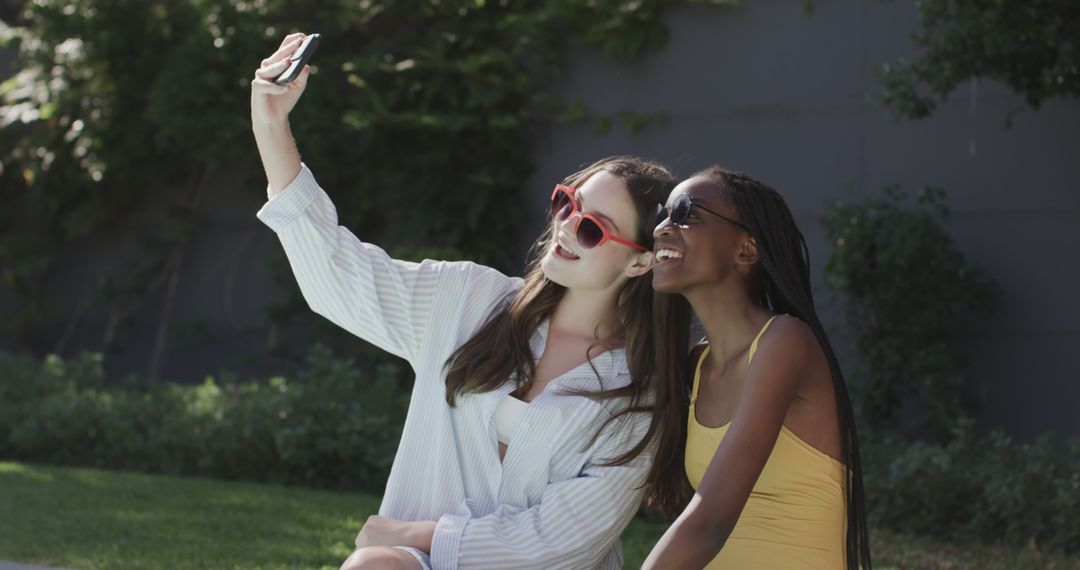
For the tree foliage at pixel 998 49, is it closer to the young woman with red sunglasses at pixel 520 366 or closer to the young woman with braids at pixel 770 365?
the young woman with red sunglasses at pixel 520 366

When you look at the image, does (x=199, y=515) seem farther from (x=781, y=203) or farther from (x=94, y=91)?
(x=94, y=91)

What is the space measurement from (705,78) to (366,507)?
367cm

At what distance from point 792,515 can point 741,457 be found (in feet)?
1.11

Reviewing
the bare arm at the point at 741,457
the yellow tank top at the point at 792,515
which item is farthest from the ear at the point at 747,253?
the bare arm at the point at 741,457

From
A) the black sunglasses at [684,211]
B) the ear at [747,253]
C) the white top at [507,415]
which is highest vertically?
the black sunglasses at [684,211]

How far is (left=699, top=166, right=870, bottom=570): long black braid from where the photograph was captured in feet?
9.62

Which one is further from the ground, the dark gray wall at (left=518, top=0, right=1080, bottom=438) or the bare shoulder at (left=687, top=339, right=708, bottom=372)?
the bare shoulder at (left=687, top=339, right=708, bottom=372)

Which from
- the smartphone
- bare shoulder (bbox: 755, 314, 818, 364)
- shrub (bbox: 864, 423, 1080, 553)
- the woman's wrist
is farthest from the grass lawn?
bare shoulder (bbox: 755, 314, 818, 364)

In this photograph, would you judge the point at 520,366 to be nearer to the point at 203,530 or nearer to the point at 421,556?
the point at 421,556

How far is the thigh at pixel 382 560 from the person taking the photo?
9.80ft

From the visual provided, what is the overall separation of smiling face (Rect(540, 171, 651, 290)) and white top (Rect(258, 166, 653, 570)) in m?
0.17

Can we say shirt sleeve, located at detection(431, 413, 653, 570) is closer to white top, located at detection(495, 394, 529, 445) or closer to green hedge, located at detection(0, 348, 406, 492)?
white top, located at detection(495, 394, 529, 445)

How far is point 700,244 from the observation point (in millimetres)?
2967

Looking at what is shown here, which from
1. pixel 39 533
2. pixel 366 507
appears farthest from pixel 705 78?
pixel 39 533
